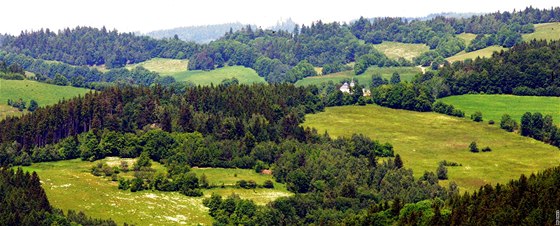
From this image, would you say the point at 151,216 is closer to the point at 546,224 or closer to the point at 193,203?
the point at 193,203

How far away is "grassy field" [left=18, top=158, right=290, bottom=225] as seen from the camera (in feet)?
536

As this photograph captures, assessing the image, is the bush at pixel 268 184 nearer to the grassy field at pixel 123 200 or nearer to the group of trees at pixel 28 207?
the grassy field at pixel 123 200

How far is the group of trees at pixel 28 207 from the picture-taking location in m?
146

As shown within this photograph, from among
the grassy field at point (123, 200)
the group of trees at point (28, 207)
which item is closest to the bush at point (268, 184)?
the grassy field at point (123, 200)

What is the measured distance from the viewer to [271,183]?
199500 millimetres

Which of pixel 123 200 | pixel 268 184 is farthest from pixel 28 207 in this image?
pixel 268 184

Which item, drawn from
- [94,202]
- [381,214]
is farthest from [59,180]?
[381,214]

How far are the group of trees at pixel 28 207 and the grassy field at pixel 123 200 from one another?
5446 mm

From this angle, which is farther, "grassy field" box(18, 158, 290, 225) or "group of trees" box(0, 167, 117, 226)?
"grassy field" box(18, 158, 290, 225)

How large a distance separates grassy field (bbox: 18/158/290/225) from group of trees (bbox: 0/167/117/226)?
5.45 m

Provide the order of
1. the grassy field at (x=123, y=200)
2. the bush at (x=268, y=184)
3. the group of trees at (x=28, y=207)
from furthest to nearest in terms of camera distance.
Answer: the bush at (x=268, y=184)
the grassy field at (x=123, y=200)
the group of trees at (x=28, y=207)

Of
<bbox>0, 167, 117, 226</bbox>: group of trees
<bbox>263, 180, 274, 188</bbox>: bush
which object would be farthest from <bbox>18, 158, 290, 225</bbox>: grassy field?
<bbox>0, 167, 117, 226</bbox>: group of trees

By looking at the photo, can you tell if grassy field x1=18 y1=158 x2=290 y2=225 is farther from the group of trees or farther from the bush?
the group of trees

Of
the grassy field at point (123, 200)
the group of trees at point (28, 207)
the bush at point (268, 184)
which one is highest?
the group of trees at point (28, 207)
